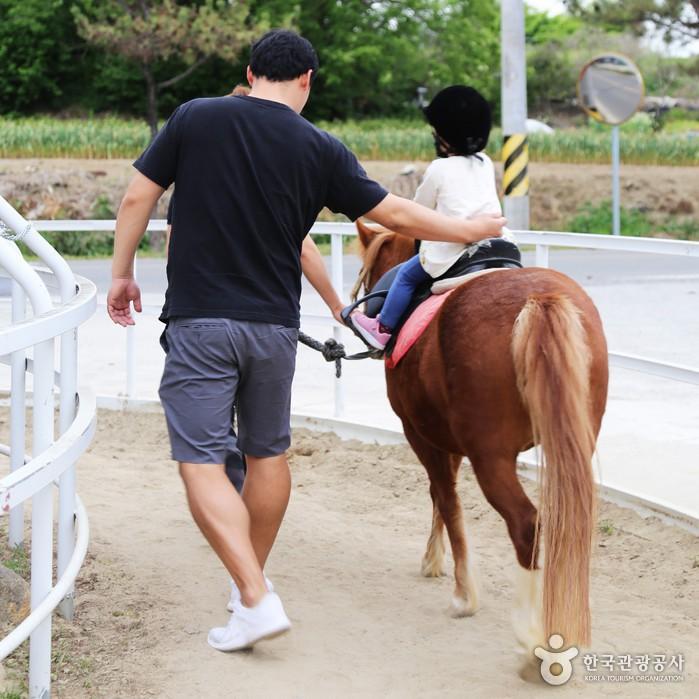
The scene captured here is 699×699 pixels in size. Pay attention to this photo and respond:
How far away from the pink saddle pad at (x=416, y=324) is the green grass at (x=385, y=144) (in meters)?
20.8

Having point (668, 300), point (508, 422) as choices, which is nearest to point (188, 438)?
point (508, 422)

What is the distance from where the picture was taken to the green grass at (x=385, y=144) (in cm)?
2450

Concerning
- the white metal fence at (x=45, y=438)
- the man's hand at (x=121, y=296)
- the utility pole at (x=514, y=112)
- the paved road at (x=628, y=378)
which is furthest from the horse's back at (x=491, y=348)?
the utility pole at (x=514, y=112)

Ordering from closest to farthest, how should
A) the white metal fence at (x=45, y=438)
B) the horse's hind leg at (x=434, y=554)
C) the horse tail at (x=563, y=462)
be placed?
the white metal fence at (x=45, y=438) → the horse tail at (x=563, y=462) → the horse's hind leg at (x=434, y=554)

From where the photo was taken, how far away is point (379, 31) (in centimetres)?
3797

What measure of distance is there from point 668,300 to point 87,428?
15.8 feet

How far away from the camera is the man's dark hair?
154 inches

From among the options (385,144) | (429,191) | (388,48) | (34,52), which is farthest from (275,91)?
(34,52)

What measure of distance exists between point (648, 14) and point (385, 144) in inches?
268

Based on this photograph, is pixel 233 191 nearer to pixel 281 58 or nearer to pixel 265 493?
pixel 281 58

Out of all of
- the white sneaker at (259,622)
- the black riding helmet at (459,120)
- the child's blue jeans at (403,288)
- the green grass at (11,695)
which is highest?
the black riding helmet at (459,120)

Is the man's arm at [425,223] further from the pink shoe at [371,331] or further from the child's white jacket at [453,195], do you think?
the pink shoe at [371,331]

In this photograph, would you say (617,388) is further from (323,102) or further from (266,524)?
(323,102)

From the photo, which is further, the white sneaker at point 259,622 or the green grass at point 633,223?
the green grass at point 633,223
